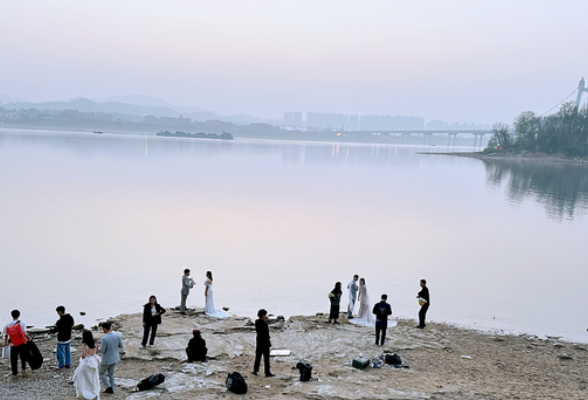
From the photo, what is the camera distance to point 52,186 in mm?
38375

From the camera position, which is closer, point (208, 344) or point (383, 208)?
point (208, 344)

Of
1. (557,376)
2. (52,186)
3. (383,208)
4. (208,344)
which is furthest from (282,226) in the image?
(52,186)

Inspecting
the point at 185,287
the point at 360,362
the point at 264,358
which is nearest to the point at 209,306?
the point at 185,287

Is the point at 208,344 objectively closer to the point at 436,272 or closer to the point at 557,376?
the point at 557,376

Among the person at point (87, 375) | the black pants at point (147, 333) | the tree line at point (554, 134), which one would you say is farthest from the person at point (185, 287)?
the tree line at point (554, 134)

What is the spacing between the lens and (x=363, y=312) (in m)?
13.5

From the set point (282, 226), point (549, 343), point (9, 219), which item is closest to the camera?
point (549, 343)

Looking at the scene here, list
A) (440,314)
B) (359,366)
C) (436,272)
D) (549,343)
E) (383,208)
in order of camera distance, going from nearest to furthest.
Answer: (359,366)
(549,343)
(440,314)
(436,272)
(383,208)

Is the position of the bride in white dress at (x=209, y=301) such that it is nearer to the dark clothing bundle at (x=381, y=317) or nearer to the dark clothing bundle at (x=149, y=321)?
the dark clothing bundle at (x=149, y=321)

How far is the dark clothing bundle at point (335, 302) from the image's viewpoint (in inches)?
496

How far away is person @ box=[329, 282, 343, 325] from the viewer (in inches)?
496

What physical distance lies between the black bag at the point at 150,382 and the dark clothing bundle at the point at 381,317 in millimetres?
5563

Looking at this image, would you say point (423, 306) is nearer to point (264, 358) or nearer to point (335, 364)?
point (335, 364)

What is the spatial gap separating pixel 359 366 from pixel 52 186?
1476 inches
